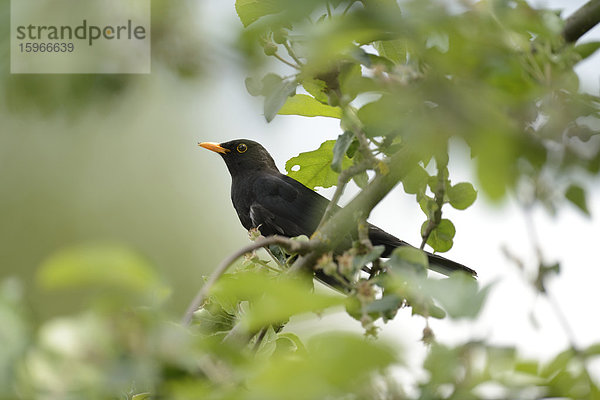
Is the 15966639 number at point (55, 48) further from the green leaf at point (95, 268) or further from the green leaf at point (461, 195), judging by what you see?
the green leaf at point (95, 268)

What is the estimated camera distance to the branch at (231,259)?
3.18 feet

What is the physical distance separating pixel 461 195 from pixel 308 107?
0.48m

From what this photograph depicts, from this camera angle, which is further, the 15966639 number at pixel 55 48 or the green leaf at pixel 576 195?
the 15966639 number at pixel 55 48

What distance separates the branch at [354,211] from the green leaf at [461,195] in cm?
25

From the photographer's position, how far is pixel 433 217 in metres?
1.71

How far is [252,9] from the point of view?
1.55 m

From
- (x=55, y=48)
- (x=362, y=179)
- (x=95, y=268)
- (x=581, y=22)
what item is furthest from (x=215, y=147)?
(x=95, y=268)

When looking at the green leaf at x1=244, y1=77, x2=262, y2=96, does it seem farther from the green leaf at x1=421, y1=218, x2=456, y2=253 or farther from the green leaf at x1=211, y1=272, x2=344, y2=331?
the green leaf at x1=211, y1=272, x2=344, y2=331

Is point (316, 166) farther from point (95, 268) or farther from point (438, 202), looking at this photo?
point (95, 268)

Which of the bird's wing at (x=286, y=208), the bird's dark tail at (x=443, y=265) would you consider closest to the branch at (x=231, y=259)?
the bird's dark tail at (x=443, y=265)

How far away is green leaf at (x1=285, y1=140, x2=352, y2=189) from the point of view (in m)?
2.02

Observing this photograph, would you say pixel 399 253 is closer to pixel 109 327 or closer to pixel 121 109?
pixel 109 327

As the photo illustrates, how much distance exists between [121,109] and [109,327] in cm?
627

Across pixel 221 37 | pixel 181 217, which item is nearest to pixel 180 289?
pixel 181 217
